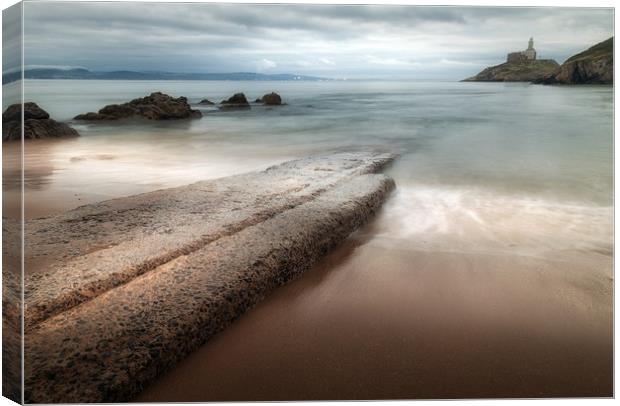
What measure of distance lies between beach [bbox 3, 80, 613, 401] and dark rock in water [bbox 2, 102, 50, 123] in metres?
0.08

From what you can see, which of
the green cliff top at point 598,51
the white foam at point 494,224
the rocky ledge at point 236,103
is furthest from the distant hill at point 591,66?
the rocky ledge at point 236,103

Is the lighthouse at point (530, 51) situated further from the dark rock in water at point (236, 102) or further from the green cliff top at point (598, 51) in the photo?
the dark rock in water at point (236, 102)

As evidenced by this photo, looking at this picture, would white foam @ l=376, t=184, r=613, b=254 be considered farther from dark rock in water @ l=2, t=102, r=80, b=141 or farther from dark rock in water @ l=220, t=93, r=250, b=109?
dark rock in water @ l=2, t=102, r=80, b=141

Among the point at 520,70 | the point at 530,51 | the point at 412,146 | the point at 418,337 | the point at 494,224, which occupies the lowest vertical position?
the point at 418,337

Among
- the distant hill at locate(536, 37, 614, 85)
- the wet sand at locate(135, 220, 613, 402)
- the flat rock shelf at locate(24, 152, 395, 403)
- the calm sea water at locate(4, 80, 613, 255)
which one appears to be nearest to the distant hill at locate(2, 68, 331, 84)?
the calm sea water at locate(4, 80, 613, 255)

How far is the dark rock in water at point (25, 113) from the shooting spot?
2.34 meters

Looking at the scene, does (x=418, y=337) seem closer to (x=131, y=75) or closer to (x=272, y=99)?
(x=272, y=99)

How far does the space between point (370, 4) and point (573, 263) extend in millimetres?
1799

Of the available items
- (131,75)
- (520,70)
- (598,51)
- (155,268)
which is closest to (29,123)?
(131,75)

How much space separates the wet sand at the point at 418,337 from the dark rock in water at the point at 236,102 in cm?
119

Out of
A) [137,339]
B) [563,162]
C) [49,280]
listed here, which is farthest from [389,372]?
[563,162]

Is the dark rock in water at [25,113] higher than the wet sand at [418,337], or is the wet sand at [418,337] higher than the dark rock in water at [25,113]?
the dark rock in water at [25,113]

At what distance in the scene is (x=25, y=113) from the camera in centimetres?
240

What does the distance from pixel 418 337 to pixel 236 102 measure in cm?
196
